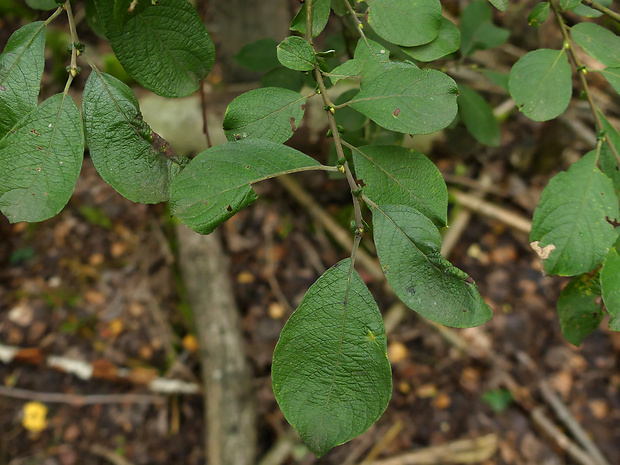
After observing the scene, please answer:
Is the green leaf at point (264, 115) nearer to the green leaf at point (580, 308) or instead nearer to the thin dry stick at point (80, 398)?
the green leaf at point (580, 308)

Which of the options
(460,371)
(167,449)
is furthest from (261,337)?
(460,371)

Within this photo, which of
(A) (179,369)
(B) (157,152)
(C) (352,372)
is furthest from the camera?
(A) (179,369)

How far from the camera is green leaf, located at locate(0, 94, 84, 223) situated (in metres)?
0.64

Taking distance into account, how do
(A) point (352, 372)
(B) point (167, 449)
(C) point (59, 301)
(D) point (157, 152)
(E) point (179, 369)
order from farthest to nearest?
(C) point (59, 301) < (E) point (179, 369) < (B) point (167, 449) < (D) point (157, 152) < (A) point (352, 372)

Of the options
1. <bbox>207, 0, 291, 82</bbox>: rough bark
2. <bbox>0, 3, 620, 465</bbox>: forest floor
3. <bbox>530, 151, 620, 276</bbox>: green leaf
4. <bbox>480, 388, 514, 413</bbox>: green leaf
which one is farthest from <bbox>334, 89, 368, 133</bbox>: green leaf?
<bbox>480, 388, 514, 413</bbox>: green leaf

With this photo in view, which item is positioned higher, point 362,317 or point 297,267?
point 362,317

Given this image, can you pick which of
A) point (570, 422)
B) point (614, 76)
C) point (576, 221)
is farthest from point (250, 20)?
point (570, 422)

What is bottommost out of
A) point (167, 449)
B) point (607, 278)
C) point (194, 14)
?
point (167, 449)

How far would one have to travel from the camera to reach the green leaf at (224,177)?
631mm

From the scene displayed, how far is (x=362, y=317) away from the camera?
2.04 feet

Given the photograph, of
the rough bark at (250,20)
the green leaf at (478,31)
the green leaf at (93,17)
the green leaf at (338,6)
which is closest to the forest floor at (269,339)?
the rough bark at (250,20)

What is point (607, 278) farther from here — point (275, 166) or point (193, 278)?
point (193, 278)

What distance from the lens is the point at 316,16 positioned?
0.77m

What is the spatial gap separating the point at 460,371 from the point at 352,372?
2.09 meters
